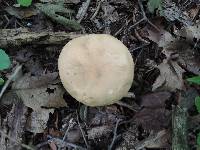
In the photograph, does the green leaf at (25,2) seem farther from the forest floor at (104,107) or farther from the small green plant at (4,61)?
the small green plant at (4,61)

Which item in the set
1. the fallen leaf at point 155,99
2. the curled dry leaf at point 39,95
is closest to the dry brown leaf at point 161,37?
the fallen leaf at point 155,99

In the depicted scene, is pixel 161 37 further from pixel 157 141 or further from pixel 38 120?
pixel 38 120

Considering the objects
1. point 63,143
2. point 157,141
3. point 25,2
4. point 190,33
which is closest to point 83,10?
point 25,2

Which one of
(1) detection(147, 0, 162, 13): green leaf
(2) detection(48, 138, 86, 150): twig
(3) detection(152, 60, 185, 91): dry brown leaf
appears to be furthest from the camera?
(1) detection(147, 0, 162, 13): green leaf

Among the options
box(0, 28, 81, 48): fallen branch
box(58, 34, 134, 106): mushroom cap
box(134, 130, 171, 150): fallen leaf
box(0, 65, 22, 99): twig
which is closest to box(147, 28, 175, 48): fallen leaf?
box(58, 34, 134, 106): mushroom cap

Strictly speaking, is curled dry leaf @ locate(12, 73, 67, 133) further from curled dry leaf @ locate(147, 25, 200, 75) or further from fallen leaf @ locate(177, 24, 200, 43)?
fallen leaf @ locate(177, 24, 200, 43)
